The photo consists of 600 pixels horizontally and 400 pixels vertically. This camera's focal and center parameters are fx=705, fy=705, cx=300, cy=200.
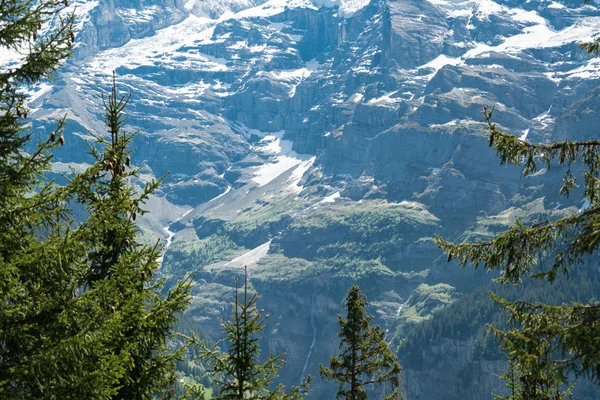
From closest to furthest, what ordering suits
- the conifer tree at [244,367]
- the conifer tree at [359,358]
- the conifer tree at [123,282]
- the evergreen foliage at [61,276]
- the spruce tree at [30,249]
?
the spruce tree at [30,249] < the evergreen foliage at [61,276] < the conifer tree at [123,282] < the conifer tree at [244,367] < the conifer tree at [359,358]

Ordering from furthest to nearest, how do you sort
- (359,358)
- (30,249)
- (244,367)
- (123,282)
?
(359,358), (244,367), (123,282), (30,249)

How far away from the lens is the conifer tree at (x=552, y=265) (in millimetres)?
12766

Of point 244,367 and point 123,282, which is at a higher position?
point 123,282

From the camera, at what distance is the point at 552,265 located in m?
14.0

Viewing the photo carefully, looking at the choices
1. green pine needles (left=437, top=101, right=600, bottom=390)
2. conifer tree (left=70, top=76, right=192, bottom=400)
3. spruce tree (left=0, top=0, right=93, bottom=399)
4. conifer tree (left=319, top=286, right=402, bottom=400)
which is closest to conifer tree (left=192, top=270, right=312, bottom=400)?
conifer tree (left=70, top=76, right=192, bottom=400)

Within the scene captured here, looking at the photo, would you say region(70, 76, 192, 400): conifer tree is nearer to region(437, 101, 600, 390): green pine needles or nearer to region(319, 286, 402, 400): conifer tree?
region(437, 101, 600, 390): green pine needles

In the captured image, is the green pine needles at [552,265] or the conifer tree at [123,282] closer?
the green pine needles at [552,265]

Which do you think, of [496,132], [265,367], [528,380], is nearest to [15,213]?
[265,367]

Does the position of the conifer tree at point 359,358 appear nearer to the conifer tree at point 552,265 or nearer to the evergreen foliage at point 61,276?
the evergreen foliage at point 61,276

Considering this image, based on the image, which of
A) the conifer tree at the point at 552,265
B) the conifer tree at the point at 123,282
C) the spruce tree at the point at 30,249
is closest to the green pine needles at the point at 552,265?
the conifer tree at the point at 552,265

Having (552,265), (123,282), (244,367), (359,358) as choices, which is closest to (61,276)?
(123,282)

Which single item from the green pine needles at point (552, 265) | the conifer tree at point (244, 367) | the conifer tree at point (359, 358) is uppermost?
the green pine needles at point (552, 265)

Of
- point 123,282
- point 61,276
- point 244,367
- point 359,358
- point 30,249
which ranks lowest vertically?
point 359,358

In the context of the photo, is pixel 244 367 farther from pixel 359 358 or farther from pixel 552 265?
pixel 359 358
